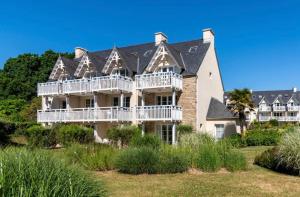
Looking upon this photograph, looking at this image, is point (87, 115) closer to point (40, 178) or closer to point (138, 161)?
point (138, 161)

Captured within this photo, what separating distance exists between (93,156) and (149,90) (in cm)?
1628

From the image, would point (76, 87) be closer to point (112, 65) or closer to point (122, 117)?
point (112, 65)

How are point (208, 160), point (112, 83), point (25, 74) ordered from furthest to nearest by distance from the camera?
point (25, 74)
point (112, 83)
point (208, 160)

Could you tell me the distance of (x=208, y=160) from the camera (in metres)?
12.8

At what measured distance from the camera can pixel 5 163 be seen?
4797 millimetres

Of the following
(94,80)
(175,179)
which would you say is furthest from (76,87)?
(175,179)

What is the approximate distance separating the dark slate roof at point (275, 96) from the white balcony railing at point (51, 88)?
49.6 m

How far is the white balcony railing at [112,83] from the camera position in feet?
93.0

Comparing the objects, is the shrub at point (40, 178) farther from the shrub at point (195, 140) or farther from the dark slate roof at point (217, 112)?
the dark slate roof at point (217, 112)

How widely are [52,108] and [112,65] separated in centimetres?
921

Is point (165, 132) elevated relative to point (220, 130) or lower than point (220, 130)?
lower

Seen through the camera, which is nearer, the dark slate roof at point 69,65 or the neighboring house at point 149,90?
the neighboring house at point 149,90

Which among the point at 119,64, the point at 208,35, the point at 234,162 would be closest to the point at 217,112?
the point at 208,35

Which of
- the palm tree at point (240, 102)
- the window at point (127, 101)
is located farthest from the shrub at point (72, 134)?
the palm tree at point (240, 102)
